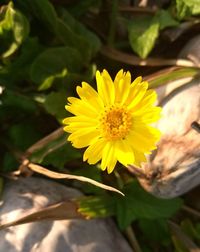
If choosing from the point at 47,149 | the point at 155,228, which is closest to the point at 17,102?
the point at 47,149

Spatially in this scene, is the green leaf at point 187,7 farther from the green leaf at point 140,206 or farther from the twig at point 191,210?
the twig at point 191,210

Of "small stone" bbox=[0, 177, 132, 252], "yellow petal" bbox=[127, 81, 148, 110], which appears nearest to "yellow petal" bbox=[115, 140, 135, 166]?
"yellow petal" bbox=[127, 81, 148, 110]

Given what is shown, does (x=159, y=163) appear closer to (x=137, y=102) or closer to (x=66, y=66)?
(x=137, y=102)

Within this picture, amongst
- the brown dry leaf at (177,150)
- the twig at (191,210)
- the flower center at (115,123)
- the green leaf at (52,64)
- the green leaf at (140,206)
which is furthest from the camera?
the twig at (191,210)

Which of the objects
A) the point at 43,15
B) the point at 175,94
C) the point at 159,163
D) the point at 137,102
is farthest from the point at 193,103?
the point at 43,15

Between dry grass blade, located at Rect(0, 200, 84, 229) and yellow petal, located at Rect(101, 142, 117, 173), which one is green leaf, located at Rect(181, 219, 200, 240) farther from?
yellow petal, located at Rect(101, 142, 117, 173)

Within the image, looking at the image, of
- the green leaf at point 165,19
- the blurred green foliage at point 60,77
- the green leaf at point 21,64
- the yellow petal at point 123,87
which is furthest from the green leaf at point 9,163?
the green leaf at point 165,19
